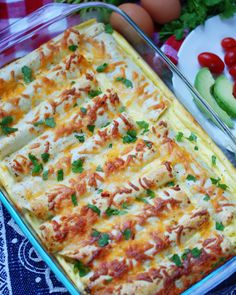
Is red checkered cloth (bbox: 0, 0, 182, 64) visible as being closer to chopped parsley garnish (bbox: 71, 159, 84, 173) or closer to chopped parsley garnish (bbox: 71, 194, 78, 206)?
chopped parsley garnish (bbox: 71, 159, 84, 173)

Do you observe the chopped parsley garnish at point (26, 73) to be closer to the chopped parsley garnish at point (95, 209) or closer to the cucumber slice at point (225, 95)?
the chopped parsley garnish at point (95, 209)

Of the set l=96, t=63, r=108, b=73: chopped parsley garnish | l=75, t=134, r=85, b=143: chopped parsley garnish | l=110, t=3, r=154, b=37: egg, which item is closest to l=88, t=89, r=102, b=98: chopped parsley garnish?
l=96, t=63, r=108, b=73: chopped parsley garnish

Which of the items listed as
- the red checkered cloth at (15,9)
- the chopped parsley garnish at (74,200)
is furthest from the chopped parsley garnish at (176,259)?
the red checkered cloth at (15,9)

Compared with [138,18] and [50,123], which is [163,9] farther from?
[50,123]

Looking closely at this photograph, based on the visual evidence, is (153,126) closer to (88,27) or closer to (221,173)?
(221,173)

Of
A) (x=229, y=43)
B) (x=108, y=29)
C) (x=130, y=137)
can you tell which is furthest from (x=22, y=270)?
(x=229, y=43)

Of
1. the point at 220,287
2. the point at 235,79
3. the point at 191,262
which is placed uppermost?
the point at 235,79

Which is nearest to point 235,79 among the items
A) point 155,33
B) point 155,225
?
point 155,33
